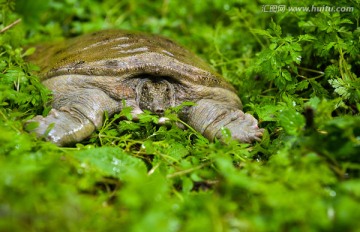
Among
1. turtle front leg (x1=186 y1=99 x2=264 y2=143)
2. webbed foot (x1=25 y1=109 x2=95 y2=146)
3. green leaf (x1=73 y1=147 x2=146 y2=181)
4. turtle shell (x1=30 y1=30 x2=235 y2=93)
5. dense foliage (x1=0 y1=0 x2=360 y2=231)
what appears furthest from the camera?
turtle shell (x1=30 y1=30 x2=235 y2=93)

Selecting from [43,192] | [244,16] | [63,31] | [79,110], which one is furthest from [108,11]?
[43,192]

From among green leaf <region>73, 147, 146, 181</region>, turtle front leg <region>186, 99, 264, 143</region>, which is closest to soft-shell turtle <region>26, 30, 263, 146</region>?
turtle front leg <region>186, 99, 264, 143</region>

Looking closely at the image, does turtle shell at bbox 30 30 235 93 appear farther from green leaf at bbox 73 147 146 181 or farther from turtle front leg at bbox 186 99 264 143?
green leaf at bbox 73 147 146 181

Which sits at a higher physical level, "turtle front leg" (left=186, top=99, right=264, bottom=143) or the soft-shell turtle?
the soft-shell turtle

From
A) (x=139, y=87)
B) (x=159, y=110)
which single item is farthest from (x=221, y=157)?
(x=139, y=87)

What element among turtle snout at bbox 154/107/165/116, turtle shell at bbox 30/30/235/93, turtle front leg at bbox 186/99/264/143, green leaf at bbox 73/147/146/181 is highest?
turtle shell at bbox 30/30/235/93

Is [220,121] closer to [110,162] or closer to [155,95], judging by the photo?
[155,95]
